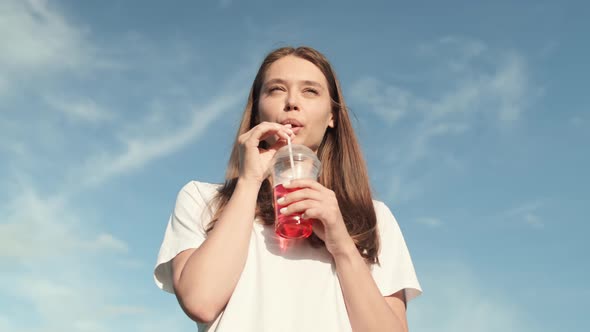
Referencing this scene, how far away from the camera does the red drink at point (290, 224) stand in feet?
13.5

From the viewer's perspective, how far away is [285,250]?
436cm

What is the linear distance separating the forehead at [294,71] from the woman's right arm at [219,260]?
113cm

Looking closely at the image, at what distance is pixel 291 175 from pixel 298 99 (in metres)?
0.93

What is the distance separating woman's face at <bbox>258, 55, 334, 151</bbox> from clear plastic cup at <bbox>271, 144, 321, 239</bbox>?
1.01 ft

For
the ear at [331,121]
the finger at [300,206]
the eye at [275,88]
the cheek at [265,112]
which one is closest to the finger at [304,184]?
the finger at [300,206]

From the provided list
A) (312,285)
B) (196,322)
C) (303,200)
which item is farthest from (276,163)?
(196,322)

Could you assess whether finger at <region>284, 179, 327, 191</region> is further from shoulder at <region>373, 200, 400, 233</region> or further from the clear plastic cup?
shoulder at <region>373, 200, 400, 233</region>

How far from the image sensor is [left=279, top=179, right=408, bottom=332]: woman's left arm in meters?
3.99

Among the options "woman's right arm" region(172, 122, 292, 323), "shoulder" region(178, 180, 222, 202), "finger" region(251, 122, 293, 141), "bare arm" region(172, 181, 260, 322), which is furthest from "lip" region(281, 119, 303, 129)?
"bare arm" region(172, 181, 260, 322)

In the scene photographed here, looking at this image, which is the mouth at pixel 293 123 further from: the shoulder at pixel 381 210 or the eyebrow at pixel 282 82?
the shoulder at pixel 381 210

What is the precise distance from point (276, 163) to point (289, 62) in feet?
4.18

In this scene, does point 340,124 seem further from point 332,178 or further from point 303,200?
point 303,200

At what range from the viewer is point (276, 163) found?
4465mm

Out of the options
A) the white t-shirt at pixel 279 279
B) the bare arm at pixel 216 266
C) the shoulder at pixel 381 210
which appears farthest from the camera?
the shoulder at pixel 381 210
